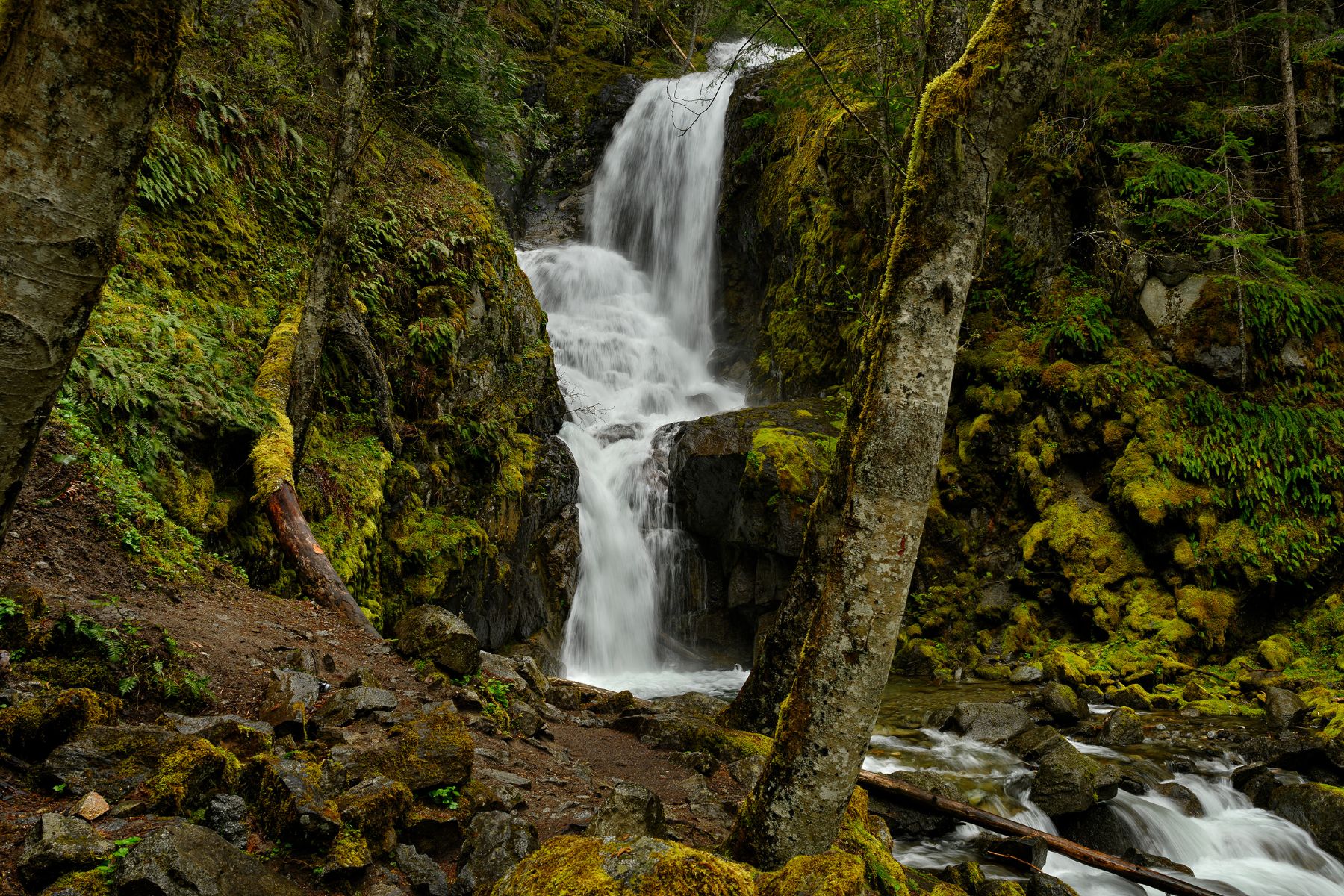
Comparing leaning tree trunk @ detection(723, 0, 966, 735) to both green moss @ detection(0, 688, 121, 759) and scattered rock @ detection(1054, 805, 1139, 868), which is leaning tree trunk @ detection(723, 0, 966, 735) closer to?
scattered rock @ detection(1054, 805, 1139, 868)

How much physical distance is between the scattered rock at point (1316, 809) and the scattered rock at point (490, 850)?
675 centimetres

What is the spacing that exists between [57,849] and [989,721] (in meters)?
8.22

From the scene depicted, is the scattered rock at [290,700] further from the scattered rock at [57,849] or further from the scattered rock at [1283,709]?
the scattered rock at [1283,709]

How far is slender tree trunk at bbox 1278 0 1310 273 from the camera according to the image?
10.7m

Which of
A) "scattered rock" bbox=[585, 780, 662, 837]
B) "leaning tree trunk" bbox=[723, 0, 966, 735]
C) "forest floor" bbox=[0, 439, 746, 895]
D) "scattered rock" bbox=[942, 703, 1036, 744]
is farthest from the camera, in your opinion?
"scattered rock" bbox=[942, 703, 1036, 744]

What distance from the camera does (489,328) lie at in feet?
37.0

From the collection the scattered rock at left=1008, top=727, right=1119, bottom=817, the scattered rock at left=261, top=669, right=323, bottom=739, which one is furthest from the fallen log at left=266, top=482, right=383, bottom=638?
the scattered rock at left=1008, top=727, right=1119, bottom=817

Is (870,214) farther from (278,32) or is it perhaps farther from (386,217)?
(278,32)

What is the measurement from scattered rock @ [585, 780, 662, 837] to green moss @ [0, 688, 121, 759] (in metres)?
2.22

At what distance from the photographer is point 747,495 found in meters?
12.3

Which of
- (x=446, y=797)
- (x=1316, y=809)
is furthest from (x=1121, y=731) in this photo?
(x=446, y=797)

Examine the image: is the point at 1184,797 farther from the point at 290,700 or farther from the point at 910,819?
the point at 290,700

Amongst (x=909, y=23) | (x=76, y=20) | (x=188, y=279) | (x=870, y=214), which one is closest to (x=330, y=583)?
(x=188, y=279)

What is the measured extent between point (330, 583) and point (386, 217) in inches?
242
